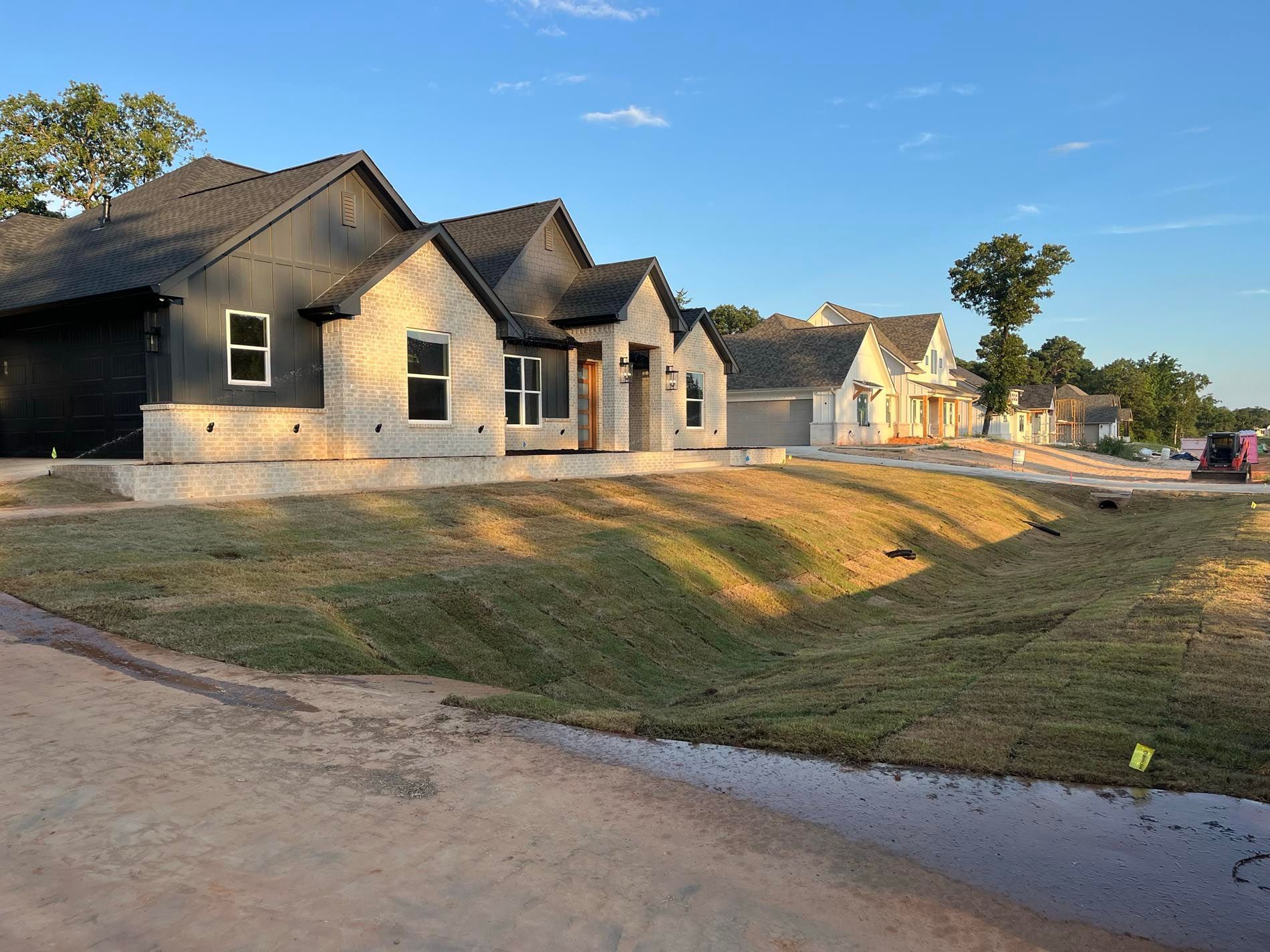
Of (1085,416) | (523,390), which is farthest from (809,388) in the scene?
(1085,416)

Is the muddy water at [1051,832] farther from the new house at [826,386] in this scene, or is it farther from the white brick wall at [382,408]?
the new house at [826,386]

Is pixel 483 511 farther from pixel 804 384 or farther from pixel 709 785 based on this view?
pixel 804 384

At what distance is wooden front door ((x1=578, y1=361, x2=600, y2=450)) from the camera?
26.8m

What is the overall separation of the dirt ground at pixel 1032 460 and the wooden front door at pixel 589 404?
52.2 feet

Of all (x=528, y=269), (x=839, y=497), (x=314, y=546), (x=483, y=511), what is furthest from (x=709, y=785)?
(x=528, y=269)

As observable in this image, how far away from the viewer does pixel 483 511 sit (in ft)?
51.6

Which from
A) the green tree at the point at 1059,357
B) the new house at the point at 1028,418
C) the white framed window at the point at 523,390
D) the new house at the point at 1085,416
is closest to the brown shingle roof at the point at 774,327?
the new house at the point at 1028,418

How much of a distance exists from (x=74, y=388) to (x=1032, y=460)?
144ft

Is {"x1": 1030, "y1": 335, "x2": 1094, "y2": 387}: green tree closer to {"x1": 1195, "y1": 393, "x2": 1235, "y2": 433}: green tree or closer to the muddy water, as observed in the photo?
{"x1": 1195, "y1": 393, "x2": 1235, "y2": 433}: green tree

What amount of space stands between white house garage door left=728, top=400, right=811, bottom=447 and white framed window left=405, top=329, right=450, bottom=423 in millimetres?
26837

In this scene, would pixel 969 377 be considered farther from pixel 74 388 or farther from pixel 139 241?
pixel 74 388

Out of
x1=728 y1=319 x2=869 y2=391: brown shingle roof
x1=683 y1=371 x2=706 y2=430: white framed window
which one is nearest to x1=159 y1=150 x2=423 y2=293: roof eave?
x1=683 y1=371 x2=706 y2=430: white framed window

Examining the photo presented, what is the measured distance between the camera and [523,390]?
24.0 meters

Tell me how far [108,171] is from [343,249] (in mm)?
30606
